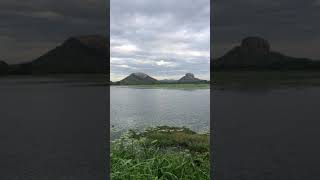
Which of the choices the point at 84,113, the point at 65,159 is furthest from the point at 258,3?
the point at 65,159

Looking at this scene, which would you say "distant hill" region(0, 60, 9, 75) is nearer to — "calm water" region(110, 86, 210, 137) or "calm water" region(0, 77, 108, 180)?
"calm water" region(0, 77, 108, 180)

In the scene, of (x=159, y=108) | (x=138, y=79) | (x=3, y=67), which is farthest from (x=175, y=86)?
(x=3, y=67)

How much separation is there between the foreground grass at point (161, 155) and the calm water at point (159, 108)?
0.41ft

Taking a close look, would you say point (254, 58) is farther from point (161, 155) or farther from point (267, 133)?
point (161, 155)

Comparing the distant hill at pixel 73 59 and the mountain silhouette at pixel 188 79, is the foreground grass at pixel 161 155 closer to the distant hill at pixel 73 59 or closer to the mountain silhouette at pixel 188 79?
the mountain silhouette at pixel 188 79

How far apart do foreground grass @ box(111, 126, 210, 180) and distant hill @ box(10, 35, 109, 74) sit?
73cm

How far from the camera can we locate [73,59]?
2809mm

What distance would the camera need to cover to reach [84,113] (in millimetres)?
2766

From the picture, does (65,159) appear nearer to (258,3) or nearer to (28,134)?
(28,134)

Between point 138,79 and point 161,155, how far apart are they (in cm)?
115

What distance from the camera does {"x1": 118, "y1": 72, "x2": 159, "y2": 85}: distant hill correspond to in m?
3.80

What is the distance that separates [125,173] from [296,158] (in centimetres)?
116

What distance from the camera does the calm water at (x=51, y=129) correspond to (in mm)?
2644

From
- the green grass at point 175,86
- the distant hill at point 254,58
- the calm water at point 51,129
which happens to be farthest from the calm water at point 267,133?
the green grass at point 175,86
